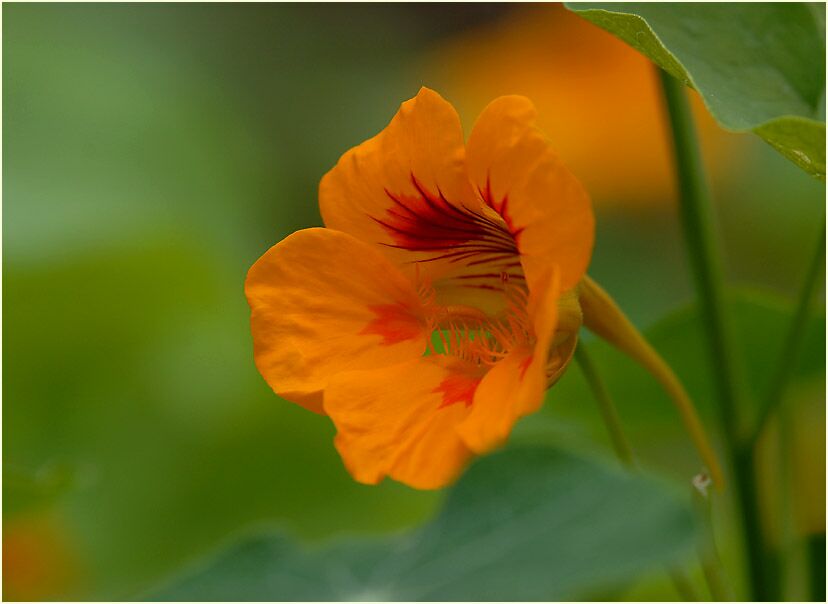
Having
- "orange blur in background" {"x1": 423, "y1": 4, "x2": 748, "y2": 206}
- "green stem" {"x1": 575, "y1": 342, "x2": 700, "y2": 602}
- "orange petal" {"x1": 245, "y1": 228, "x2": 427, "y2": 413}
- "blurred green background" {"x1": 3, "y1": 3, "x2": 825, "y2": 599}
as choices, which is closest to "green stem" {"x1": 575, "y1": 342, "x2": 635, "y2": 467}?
"green stem" {"x1": 575, "y1": 342, "x2": 700, "y2": 602}

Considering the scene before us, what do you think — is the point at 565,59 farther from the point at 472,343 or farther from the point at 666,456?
the point at 472,343

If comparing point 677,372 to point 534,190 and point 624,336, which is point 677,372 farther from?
point 534,190

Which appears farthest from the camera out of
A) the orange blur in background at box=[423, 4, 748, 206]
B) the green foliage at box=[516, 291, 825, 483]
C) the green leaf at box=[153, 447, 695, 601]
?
the orange blur in background at box=[423, 4, 748, 206]

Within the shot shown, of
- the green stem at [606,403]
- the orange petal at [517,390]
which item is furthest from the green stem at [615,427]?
the orange petal at [517,390]

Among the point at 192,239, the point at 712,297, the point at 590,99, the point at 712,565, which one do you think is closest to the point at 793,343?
the point at 712,297

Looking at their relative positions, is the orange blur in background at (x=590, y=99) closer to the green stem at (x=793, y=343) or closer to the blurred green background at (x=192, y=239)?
the blurred green background at (x=192, y=239)

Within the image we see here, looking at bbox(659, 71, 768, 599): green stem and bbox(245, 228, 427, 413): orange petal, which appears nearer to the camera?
bbox(245, 228, 427, 413): orange petal

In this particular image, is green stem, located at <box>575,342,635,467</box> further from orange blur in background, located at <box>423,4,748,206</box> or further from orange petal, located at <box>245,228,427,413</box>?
orange blur in background, located at <box>423,4,748,206</box>
